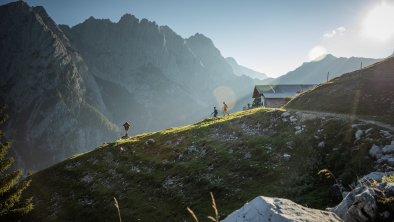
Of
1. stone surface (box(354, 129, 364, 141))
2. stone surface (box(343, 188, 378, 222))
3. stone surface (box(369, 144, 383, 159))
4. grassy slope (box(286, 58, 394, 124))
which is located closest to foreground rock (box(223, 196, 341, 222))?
stone surface (box(343, 188, 378, 222))

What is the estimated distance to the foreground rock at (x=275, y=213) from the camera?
6.91 m

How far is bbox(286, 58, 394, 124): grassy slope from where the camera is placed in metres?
36.3

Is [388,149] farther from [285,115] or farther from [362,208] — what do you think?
[285,115]

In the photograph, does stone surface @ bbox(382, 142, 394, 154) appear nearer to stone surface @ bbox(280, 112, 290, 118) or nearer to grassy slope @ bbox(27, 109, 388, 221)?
grassy slope @ bbox(27, 109, 388, 221)

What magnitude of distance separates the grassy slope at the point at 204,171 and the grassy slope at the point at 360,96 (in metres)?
5.52

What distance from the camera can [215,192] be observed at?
29.8 meters

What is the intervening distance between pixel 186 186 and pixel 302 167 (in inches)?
480

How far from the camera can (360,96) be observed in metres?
40.8

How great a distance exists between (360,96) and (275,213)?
3895 centimetres

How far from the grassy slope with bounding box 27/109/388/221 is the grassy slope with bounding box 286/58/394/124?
5522 mm

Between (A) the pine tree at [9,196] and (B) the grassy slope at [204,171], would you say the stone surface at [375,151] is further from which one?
(A) the pine tree at [9,196]

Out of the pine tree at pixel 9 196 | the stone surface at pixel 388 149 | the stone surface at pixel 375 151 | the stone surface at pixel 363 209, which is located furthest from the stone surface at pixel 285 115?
the pine tree at pixel 9 196

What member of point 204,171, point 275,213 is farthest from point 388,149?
point 275,213

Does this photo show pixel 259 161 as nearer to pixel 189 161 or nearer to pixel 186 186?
pixel 186 186
